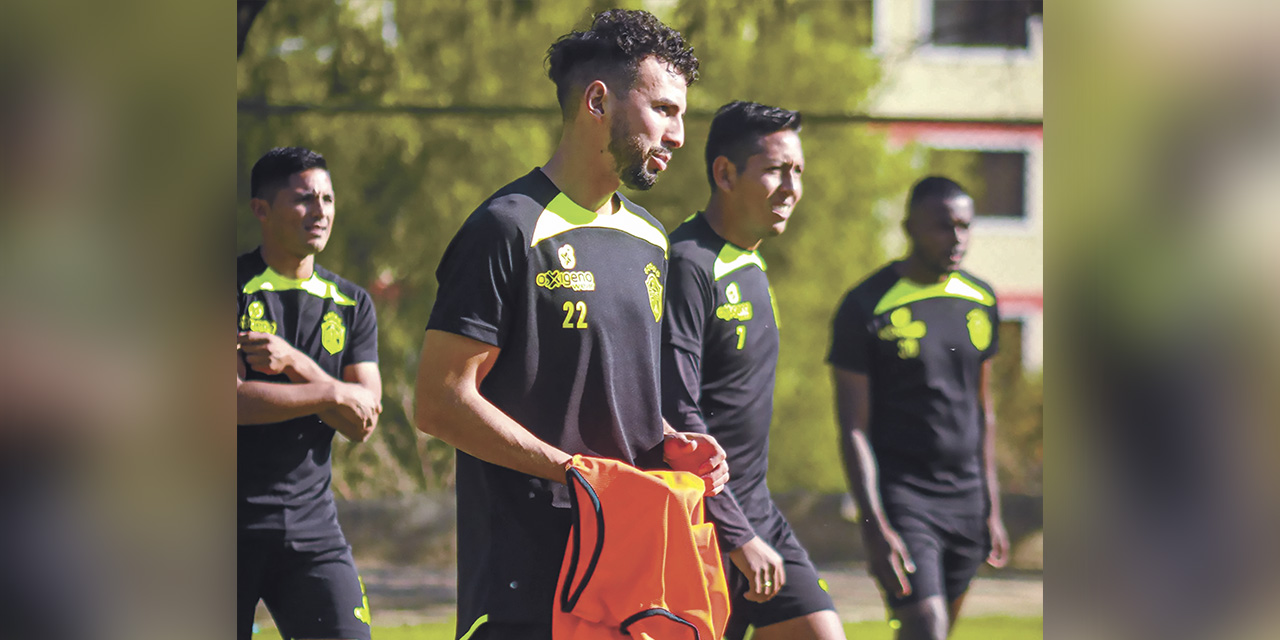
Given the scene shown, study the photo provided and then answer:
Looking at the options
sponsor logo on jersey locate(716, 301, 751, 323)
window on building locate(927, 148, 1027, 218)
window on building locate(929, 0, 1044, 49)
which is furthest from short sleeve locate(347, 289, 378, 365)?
window on building locate(929, 0, 1044, 49)

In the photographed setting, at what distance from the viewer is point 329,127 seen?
4.34 meters

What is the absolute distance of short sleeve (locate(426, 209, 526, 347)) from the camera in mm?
2379

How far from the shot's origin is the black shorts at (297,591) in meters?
3.30

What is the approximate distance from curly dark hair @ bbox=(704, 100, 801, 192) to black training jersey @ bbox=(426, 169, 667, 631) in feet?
4.65

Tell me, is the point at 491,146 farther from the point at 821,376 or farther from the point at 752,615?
the point at 752,615

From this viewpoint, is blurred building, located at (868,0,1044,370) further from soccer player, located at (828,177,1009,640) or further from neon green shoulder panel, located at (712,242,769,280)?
neon green shoulder panel, located at (712,242,769,280)

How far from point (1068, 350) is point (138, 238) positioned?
1691 mm

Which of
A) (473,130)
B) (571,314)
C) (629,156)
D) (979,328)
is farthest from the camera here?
(473,130)

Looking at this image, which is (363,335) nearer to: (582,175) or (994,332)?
(582,175)

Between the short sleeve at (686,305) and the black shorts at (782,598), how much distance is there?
0.67 m

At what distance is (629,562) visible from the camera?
7.39ft

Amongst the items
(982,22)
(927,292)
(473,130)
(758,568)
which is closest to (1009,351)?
(927,292)

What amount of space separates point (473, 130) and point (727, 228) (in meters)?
1.18

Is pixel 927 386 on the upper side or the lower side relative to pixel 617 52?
lower
